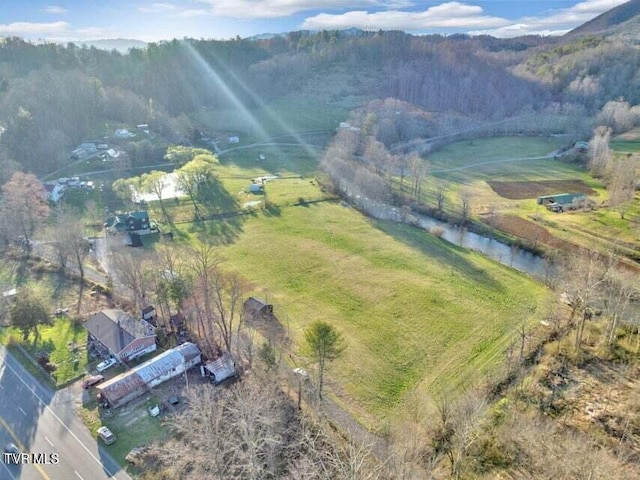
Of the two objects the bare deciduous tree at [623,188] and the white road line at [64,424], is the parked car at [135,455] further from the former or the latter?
the bare deciduous tree at [623,188]

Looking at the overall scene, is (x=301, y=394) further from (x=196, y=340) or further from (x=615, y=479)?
(x=615, y=479)

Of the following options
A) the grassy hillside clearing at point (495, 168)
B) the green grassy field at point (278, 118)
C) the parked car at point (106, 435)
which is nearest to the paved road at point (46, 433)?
the parked car at point (106, 435)

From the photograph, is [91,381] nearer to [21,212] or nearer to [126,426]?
[126,426]

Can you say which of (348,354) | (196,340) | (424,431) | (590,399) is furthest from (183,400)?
(590,399)

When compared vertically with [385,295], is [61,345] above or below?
above

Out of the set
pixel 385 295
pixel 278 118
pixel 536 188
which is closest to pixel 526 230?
pixel 536 188

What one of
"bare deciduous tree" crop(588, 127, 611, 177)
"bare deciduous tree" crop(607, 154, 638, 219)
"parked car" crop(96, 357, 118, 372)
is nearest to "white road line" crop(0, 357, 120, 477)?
"parked car" crop(96, 357, 118, 372)
